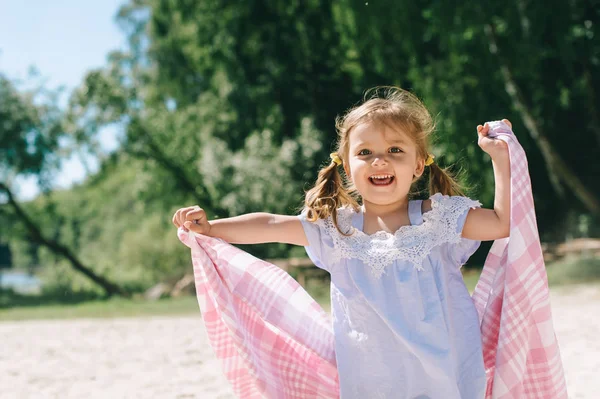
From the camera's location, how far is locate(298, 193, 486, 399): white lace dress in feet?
9.42

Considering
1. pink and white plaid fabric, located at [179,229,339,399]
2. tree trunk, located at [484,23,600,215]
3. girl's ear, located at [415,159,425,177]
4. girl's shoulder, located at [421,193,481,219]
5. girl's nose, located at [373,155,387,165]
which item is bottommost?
pink and white plaid fabric, located at [179,229,339,399]

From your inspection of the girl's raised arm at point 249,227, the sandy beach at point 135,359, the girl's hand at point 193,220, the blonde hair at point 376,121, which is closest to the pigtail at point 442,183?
the blonde hair at point 376,121

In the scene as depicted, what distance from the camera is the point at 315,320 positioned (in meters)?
3.21

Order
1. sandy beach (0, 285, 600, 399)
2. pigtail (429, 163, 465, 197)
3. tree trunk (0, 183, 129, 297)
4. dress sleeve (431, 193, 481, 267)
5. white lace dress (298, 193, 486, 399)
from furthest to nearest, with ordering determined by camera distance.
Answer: tree trunk (0, 183, 129, 297)
sandy beach (0, 285, 600, 399)
pigtail (429, 163, 465, 197)
dress sleeve (431, 193, 481, 267)
white lace dress (298, 193, 486, 399)

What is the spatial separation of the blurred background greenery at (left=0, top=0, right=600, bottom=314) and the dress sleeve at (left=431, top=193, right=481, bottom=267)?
42.6 feet

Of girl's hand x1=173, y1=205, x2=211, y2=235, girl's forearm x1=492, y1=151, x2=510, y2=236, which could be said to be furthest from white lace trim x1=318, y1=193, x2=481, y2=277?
girl's hand x1=173, y1=205, x2=211, y2=235

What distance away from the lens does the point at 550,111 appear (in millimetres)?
19156

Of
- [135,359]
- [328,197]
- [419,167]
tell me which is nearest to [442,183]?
[419,167]

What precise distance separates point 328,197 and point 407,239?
0.44 metres

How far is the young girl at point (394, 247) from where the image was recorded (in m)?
2.89

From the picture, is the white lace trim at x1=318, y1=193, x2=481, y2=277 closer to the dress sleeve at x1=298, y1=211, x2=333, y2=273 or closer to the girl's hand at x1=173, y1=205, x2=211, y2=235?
the dress sleeve at x1=298, y1=211, x2=333, y2=273

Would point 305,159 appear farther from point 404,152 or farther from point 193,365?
point 404,152

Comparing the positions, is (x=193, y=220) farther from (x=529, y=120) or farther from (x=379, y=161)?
(x=529, y=120)

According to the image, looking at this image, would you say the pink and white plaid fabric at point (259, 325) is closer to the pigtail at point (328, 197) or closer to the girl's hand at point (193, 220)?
the girl's hand at point (193, 220)
